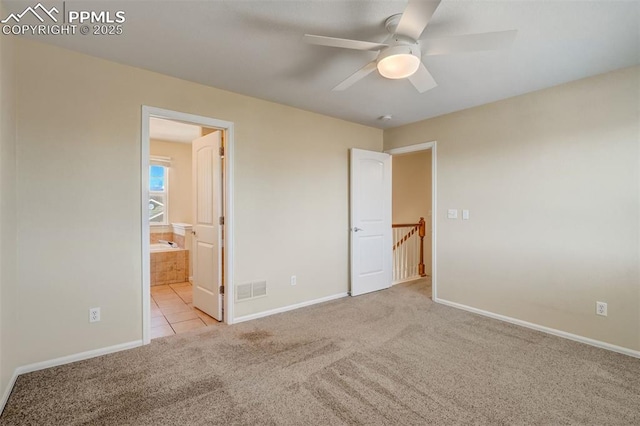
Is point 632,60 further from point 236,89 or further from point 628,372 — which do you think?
point 236,89

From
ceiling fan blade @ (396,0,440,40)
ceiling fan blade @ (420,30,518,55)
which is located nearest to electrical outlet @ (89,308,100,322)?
ceiling fan blade @ (396,0,440,40)

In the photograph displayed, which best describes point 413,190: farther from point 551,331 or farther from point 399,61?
point 399,61

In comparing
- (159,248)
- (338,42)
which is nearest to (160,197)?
(159,248)

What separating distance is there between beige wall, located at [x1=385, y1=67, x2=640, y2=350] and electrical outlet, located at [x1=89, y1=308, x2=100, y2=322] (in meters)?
3.77

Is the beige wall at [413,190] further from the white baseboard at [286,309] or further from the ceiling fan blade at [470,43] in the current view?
the ceiling fan blade at [470,43]

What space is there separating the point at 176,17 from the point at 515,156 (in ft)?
11.2

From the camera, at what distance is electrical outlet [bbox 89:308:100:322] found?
2498 millimetres

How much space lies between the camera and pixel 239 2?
1.83 metres

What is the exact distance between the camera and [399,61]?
74.9 inches

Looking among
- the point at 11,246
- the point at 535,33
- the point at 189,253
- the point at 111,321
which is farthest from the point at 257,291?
the point at 535,33

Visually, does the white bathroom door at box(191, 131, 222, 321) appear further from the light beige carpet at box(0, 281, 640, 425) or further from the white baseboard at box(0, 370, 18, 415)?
the white baseboard at box(0, 370, 18, 415)

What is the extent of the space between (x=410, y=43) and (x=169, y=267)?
4.90m

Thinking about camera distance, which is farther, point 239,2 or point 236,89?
point 236,89

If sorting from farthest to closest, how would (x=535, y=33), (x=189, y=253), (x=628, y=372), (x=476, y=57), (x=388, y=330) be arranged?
(x=189, y=253), (x=388, y=330), (x=476, y=57), (x=628, y=372), (x=535, y=33)
